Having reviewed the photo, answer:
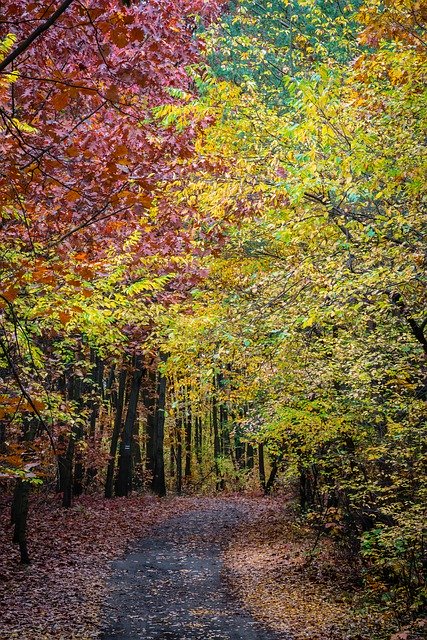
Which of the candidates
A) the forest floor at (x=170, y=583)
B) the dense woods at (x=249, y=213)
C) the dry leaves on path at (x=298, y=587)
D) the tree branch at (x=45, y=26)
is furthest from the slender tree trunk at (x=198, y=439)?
the tree branch at (x=45, y=26)

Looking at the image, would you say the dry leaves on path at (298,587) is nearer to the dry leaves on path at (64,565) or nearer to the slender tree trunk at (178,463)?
the dry leaves on path at (64,565)

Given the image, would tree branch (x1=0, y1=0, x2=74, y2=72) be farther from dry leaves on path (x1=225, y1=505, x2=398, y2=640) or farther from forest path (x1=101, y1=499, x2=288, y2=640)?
dry leaves on path (x1=225, y1=505, x2=398, y2=640)

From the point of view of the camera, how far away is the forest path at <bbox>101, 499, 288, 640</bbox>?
365 inches

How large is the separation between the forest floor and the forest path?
0.02m

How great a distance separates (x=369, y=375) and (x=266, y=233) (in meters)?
4.85

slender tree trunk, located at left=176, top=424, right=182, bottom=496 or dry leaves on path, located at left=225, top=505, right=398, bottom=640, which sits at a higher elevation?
slender tree trunk, located at left=176, top=424, right=182, bottom=496

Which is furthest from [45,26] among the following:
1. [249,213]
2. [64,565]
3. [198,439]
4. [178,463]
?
[198,439]

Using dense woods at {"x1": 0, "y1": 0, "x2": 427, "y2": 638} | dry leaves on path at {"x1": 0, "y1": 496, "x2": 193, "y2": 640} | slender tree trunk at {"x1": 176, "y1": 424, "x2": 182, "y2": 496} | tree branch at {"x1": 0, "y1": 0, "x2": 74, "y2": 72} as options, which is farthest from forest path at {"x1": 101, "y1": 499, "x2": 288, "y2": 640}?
slender tree trunk at {"x1": 176, "y1": 424, "x2": 182, "y2": 496}

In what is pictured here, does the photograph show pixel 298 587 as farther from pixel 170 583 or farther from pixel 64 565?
pixel 64 565

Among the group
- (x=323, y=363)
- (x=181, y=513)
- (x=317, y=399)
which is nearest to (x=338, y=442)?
(x=317, y=399)

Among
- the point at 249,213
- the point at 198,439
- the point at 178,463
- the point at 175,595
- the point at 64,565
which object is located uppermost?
the point at 249,213

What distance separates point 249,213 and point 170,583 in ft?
28.1

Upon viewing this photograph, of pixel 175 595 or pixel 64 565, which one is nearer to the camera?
pixel 175 595

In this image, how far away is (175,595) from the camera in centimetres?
1152
